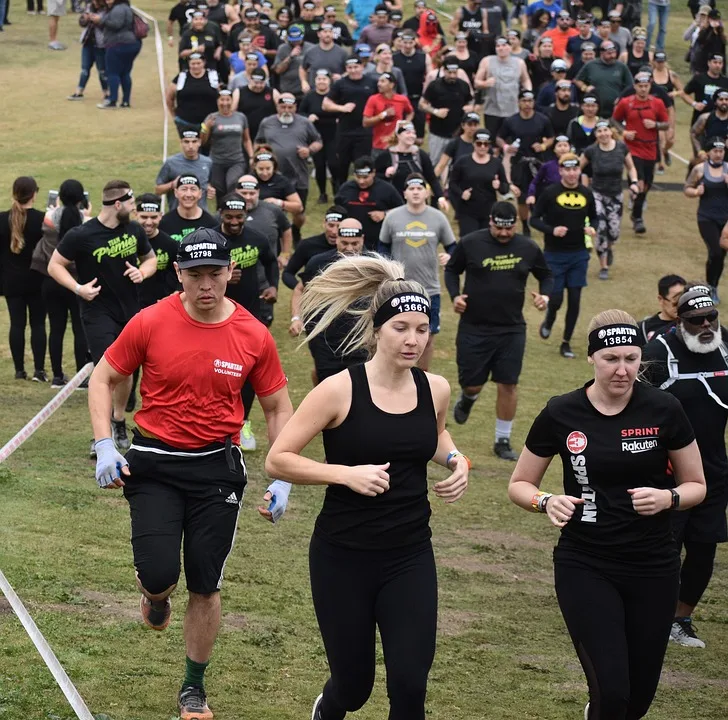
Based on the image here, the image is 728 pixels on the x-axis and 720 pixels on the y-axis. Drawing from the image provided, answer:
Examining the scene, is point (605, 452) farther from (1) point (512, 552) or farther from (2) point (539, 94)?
(2) point (539, 94)

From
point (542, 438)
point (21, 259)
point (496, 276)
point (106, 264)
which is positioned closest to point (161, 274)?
point (106, 264)

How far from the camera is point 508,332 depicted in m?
12.1

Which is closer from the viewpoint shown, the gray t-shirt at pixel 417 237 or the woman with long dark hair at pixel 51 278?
the woman with long dark hair at pixel 51 278

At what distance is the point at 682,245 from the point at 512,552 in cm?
1370

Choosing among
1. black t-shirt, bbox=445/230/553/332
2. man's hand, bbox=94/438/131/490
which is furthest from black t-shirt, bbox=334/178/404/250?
man's hand, bbox=94/438/131/490

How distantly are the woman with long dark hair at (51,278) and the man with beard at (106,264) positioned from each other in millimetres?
1650

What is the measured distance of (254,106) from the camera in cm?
2031

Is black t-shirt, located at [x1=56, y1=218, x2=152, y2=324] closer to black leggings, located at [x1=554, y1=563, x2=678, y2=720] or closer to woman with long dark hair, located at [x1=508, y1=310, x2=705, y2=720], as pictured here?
woman with long dark hair, located at [x1=508, y1=310, x2=705, y2=720]

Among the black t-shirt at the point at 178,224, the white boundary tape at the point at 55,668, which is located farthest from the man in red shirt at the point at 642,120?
the white boundary tape at the point at 55,668

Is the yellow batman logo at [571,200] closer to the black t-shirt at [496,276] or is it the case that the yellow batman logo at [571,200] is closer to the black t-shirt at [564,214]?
the black t-shirt at [564,214]

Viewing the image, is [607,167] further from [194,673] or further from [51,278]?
[194,673]

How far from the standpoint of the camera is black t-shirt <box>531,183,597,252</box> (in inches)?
627

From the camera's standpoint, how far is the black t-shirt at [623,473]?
5.54 m

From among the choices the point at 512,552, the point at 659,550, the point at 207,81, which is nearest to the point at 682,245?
the point at 207,81
